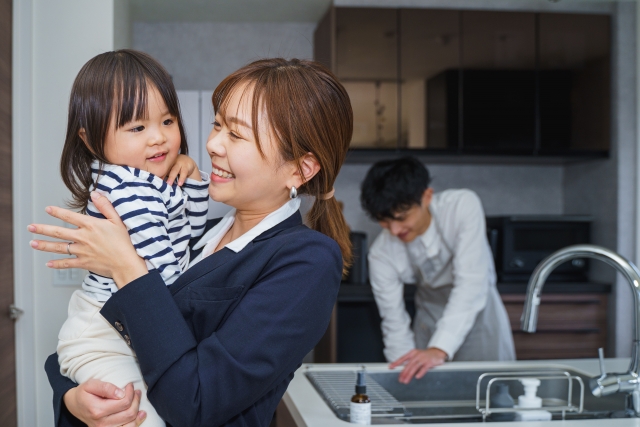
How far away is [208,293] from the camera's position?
98 cm

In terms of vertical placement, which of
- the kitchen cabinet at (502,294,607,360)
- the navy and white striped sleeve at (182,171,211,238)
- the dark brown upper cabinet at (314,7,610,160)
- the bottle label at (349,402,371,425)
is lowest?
the kitchen cabinet at (502,294,607,360)

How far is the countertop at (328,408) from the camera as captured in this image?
1.33m

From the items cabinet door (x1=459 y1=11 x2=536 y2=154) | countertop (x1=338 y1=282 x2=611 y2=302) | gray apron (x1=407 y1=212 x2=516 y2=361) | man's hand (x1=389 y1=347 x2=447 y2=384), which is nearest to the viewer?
man's hand (x1=389 y1=347 x2=447 y2=384)

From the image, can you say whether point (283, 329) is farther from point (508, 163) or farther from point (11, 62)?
Answer: point (508, 163)

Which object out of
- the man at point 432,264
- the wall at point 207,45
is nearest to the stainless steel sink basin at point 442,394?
the man at point 432,264

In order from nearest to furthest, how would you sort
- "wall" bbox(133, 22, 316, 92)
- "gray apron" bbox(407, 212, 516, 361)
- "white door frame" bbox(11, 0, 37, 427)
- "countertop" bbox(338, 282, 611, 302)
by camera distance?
"white door frame" bbox(11, 0, 37, 427), "gray apron" bbox(407, 212, 516, 361), "countertop" bbox(338, 282, 611, 302), "wall" bbox(133, 22, 316, 92)

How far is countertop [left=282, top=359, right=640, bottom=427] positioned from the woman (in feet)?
1.09

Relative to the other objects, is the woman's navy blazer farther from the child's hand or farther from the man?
the man

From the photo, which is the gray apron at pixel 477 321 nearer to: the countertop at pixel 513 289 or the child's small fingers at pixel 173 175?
the countertop at pixel 513 289

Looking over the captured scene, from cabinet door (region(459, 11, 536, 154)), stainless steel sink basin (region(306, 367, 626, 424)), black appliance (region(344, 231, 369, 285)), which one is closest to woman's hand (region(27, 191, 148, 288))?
stainless steel sink basin (region(306, 367, 626, 424))

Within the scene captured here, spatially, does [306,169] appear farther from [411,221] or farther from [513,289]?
[513,289]

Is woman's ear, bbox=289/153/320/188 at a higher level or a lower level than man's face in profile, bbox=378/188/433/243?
higher

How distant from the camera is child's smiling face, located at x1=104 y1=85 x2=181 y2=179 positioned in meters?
1.11

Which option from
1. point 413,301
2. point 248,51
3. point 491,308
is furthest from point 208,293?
point 248,51
